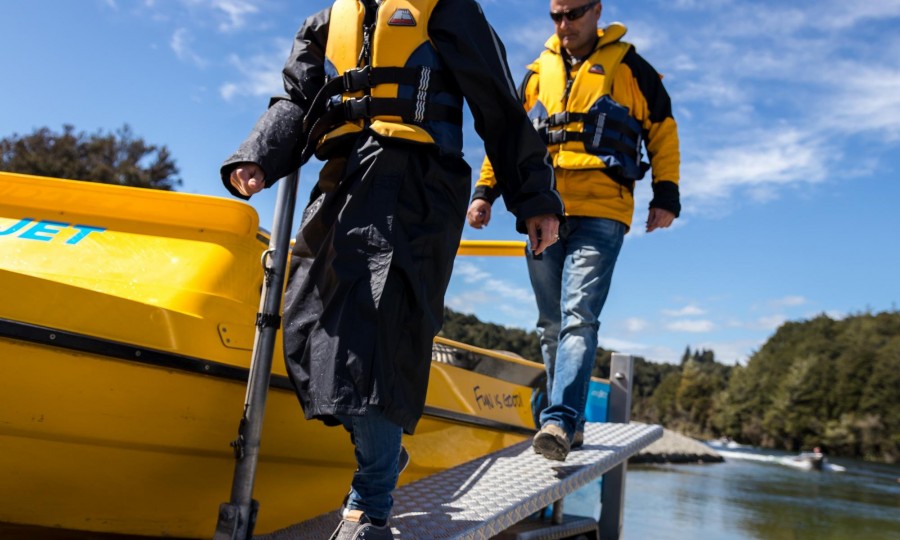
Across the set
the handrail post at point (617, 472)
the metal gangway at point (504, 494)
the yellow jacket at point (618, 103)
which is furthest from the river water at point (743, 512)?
the yellow jacket at point (618, 103)

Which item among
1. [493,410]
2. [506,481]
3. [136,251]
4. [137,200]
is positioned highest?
[137,200]

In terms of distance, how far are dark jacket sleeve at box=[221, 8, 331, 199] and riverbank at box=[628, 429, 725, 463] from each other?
19.5 m

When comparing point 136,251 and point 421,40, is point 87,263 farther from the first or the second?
point 421,40

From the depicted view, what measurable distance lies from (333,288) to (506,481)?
1.33 m

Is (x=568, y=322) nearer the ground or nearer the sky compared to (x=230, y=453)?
nearer the sky

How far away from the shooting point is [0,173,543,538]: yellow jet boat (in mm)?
1879

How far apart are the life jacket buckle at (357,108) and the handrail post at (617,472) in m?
3.02

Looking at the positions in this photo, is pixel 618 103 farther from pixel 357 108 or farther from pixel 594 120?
pixel 357 108

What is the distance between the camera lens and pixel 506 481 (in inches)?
105

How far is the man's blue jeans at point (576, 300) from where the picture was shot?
287 centimetres

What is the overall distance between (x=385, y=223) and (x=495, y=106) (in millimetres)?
508

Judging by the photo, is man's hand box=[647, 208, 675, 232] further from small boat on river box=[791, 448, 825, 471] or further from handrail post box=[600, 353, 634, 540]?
small boat on river box=[791, 448, 825, 471]

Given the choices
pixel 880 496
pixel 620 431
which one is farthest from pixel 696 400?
pixel 620 431

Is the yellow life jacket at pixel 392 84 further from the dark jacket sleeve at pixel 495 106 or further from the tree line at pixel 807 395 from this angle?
the tree line at pixel 807 395
